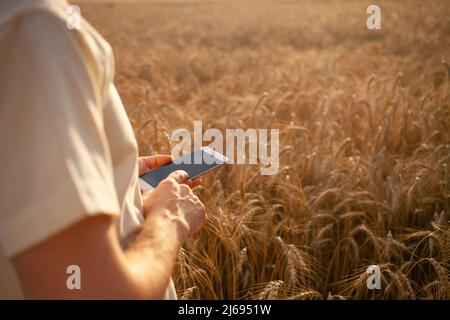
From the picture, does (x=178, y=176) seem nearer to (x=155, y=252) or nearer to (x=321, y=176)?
(x=155, y=252)

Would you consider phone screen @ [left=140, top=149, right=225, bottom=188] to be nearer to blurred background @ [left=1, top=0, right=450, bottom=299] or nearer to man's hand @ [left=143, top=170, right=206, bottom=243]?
man's hand @ [left=143, top=170, right=206, bottom=243]

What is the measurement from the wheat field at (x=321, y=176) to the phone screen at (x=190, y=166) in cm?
45

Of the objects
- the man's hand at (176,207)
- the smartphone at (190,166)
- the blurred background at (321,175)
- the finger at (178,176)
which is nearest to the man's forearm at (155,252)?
the man's hand at (176,207)

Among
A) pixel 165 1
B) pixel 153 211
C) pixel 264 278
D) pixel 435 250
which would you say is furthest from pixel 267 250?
pixel 165 1

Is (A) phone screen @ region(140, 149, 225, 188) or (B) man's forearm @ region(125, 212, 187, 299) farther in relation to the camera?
(A) phone screen @ region(140, 149, 225, 188)

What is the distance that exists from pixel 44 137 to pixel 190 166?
732mm

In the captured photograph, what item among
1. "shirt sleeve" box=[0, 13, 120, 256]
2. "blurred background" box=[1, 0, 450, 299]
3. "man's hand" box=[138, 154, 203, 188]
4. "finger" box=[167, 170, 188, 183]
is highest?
"shirt sleeve" box=[0, 13, 120, 256]

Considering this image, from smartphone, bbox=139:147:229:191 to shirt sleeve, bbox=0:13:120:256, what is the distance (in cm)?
62

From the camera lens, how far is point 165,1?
83.4 ft

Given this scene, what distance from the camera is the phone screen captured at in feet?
3.99

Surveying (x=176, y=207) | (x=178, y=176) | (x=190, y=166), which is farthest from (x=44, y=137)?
(x=190, y=166)

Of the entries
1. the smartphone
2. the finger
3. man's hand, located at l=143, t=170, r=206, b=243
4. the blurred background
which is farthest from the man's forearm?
the blurred background
